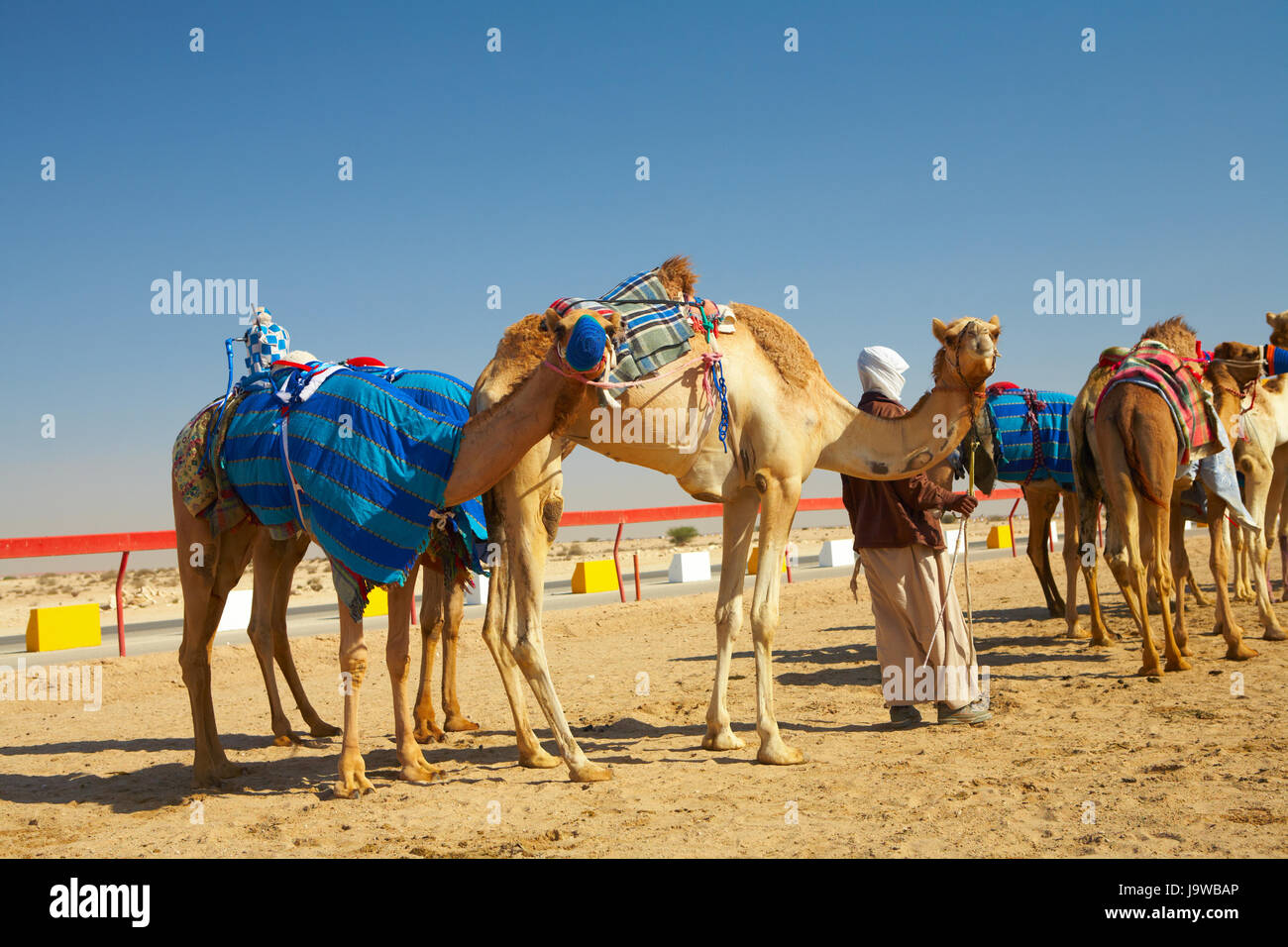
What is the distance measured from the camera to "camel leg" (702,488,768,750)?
6.39 metres

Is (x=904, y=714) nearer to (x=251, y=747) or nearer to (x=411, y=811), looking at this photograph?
(x=411, y=811)

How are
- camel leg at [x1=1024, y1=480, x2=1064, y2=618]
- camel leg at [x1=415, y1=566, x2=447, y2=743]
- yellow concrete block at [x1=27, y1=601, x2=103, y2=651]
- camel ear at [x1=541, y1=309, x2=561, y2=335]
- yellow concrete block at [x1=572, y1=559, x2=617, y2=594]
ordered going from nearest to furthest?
camel ear at [x1=541, y1=309, x2=561, y2=335]
camel leg at [x1=415, y1=566, x2=447, y2=743]
camel leg at [x1=1024, y1=480, x2=1064, y2=618]
yellow concrete block at [x1=27, y1=601, x2=103, y2=651]
yellow concrete block at [x1=572, y1=559, x2=617, y2=594]

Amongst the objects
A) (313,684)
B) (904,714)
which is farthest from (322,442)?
(313,684)

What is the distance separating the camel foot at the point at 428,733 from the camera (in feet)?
23.0

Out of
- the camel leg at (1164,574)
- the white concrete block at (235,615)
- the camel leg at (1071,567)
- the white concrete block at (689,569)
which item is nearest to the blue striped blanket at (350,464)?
the camel leg at (1164,574)

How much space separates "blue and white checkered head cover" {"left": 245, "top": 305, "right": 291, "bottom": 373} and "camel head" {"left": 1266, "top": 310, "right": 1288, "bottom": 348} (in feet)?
30.6

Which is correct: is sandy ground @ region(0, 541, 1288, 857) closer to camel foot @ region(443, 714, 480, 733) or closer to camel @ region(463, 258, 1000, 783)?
camel foot @ region(443, 714, 480, 733)

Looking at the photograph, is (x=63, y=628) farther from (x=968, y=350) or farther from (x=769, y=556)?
(x=968, y=350)

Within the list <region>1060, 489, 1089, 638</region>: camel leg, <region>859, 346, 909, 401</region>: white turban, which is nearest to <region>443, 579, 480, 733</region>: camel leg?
<region>859, 346, 909, 401</region>: white turban

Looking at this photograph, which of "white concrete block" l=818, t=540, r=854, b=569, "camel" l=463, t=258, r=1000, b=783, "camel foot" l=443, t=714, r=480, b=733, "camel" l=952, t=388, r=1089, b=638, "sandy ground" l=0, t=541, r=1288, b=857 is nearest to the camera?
"sandy ground" l=0, t=541, r=1288, b=857

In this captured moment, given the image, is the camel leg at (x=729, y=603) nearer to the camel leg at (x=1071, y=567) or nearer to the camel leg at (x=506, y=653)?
the camel leg at (x=506, y=653)

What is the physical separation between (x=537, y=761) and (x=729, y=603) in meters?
1.62

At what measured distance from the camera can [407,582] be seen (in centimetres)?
650
